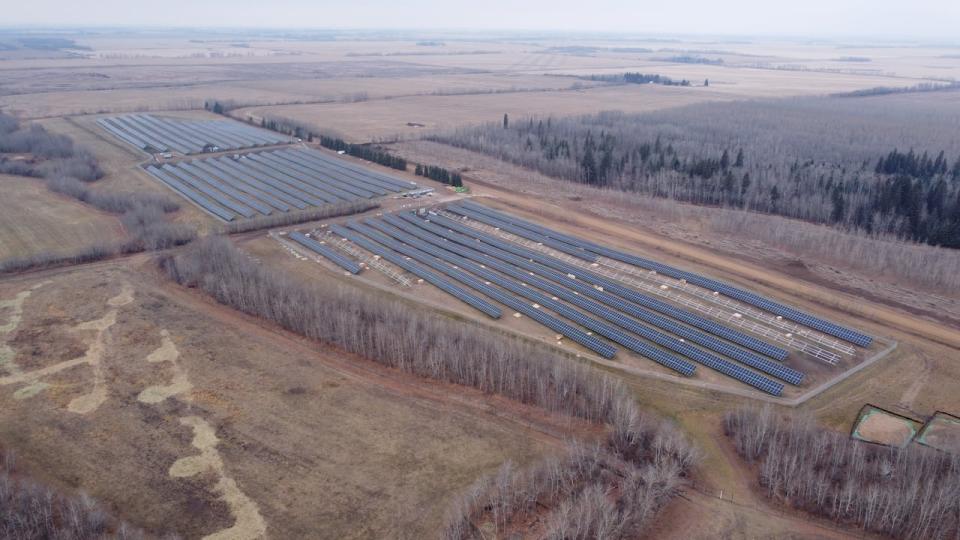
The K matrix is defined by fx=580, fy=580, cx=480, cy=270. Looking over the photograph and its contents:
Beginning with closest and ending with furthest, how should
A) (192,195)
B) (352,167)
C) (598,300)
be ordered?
(598,300), (192,195), (352,167)

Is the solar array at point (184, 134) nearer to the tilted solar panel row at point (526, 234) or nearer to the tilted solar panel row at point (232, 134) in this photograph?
the tilted solar panel row at point (232, 134)

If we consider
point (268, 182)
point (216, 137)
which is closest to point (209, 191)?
point (268, 182)

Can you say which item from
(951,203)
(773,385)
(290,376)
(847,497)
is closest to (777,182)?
(951,203)

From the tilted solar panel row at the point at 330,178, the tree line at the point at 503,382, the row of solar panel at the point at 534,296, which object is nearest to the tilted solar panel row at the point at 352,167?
the tilted solar panel row at the point at 330,178

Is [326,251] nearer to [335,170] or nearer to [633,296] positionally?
[633,296]

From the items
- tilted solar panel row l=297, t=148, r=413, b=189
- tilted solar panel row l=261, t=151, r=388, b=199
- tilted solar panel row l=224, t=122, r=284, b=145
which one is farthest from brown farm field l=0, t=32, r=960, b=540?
tilted solar panel row l=224, t=122, r=284, b=145

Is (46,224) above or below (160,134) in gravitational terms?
below
